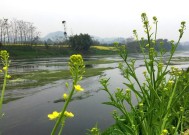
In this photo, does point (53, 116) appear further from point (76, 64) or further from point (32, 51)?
point (32, 51)

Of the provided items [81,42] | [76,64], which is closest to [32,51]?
[81,42]

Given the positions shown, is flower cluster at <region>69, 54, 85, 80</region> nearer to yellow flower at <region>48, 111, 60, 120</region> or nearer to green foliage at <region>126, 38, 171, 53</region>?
yellow flower at <region>48, 111, 60, 120</region>

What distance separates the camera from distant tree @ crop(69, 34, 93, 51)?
269 feet

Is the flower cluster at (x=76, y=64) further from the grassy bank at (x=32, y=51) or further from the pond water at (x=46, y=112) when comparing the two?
the grassy bank at (x=32, y=51)

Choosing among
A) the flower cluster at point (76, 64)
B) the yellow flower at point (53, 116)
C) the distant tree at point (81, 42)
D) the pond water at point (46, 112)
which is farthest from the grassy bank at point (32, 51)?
the yellow flower at point (53, 116)

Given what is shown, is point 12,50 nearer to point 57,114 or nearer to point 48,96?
point 48,96

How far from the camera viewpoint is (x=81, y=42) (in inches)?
3219

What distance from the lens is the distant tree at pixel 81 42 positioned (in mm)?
81875

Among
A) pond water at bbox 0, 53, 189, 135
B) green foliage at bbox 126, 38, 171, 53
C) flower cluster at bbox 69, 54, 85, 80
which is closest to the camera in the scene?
flower cluster at bbox 69, 54, 85, 80

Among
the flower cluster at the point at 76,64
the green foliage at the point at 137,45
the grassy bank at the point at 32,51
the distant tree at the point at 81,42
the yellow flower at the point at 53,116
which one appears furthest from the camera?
the distant tree at the point at 81,42

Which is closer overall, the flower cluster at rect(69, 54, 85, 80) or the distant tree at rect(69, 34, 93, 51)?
the flower cluster at rect(69, 54, 85, 80)

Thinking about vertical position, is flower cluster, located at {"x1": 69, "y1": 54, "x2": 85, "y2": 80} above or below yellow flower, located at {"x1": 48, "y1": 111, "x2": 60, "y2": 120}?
above

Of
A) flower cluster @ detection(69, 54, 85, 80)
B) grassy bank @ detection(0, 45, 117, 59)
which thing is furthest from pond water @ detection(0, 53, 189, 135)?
grassy bank @ detection(0, 45, 117, 59)

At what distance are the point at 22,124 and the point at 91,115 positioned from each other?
332 cm
